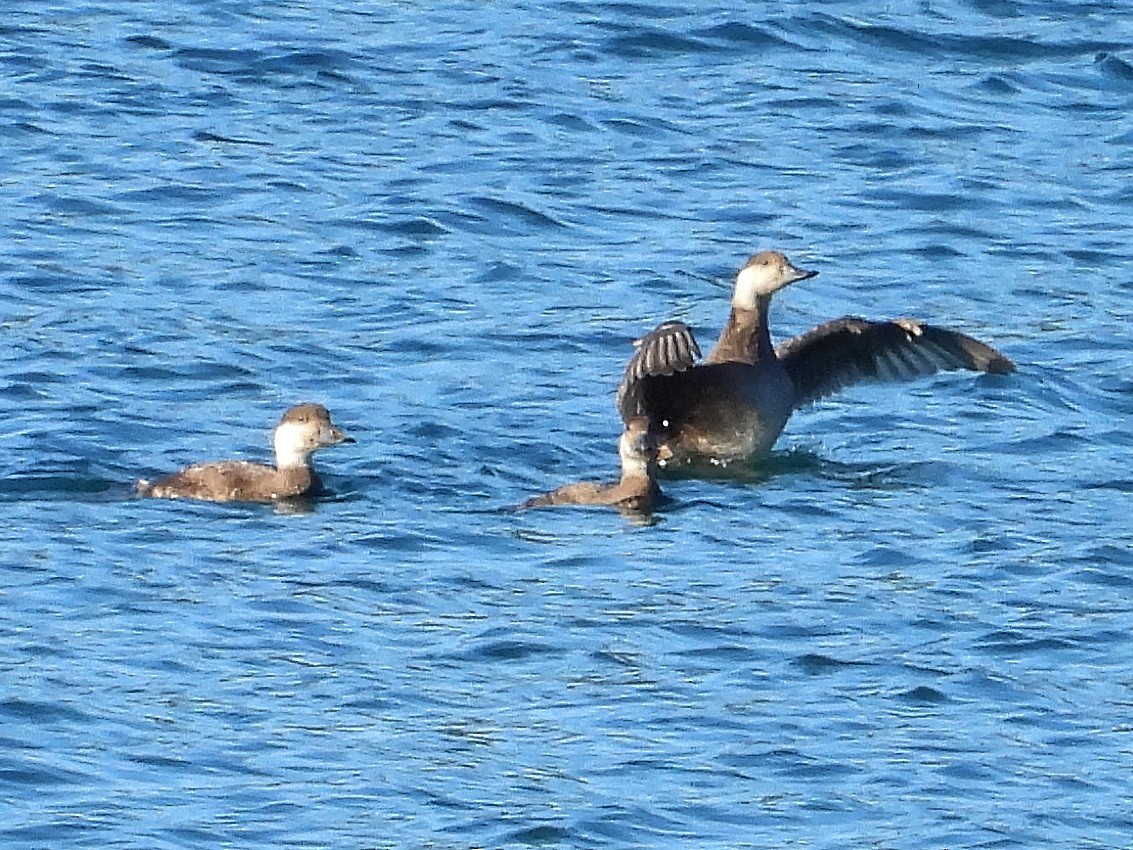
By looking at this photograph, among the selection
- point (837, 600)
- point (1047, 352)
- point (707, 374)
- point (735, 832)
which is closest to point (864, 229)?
point (1047, 352)

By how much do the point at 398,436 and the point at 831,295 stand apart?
3.88 metres

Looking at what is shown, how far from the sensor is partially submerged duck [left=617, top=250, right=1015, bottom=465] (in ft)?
45.3

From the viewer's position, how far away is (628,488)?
13.0 meters

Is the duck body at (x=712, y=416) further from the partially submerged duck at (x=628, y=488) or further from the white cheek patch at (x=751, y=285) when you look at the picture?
the partially submerged duck at (x=628, y=488)

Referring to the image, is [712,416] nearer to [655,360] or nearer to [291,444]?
[655,360]

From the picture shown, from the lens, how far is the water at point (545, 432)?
31.9 ft

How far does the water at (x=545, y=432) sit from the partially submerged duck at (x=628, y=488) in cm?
10

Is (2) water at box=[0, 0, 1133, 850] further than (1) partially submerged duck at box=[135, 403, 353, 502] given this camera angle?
No

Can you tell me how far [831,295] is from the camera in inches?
664

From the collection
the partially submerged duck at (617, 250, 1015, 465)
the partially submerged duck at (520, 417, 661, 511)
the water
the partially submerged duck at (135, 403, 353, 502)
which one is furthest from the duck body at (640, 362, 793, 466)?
the partially submerged duck at (135, 403, 353, 502)

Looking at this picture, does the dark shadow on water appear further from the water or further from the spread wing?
the spread wing

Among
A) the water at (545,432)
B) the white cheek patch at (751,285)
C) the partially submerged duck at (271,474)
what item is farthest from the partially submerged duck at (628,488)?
the white cheek patch at (751,285)

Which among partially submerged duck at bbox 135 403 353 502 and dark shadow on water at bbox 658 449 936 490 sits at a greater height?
partially submerged duck at bbox 135 403 353 502

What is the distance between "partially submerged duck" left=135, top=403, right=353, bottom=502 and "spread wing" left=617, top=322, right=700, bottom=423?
4.64 ft
